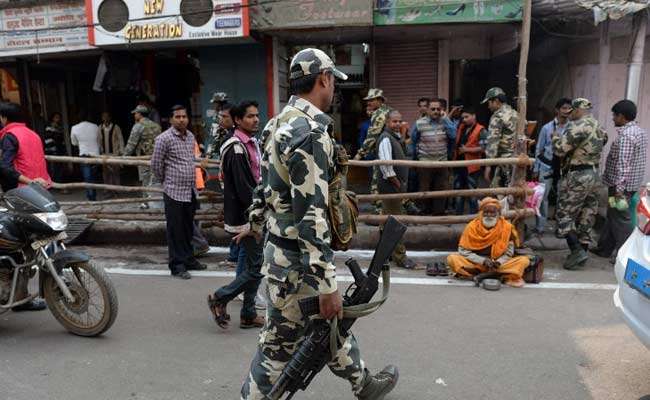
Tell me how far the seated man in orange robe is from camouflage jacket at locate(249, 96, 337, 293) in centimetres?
304

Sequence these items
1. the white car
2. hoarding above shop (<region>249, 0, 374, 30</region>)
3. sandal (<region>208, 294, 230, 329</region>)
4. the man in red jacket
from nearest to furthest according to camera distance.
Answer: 1. the white car
2. sandal (<region>208, 294, 230, 329</region>)
3. the man in red jacket
4. hoarding above shop (<region>249, 0, 374, 30</region>)

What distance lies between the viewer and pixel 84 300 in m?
3.73

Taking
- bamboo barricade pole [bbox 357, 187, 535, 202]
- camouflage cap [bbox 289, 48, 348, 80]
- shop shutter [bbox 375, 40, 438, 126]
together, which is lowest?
bamboo barricade pole [bbox 357, 187, 535, 202]

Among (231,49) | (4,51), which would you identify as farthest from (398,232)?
(4,51)

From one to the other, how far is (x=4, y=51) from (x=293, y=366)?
9.72 meters

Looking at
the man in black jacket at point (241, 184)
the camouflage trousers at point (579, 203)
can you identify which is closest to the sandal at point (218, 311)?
the man in black jacket at point (241, 184)

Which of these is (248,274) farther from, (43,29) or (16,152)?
(43,29)

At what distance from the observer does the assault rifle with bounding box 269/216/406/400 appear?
2.30m

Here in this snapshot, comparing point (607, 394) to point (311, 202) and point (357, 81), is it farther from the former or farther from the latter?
point (357, 81)

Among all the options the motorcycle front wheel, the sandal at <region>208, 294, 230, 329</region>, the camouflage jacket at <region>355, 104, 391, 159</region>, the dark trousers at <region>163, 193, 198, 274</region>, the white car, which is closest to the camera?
the white car

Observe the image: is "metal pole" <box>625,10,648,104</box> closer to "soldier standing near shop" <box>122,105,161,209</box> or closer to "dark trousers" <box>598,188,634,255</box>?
"dark trousers" <box>598,188,634,255</box>

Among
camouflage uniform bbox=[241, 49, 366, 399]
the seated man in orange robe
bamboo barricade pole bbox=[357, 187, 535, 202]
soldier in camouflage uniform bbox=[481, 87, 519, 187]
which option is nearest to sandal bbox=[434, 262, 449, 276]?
the seated man in orange robe

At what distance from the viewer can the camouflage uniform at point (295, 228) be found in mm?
2141

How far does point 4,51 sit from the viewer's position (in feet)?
30.9
